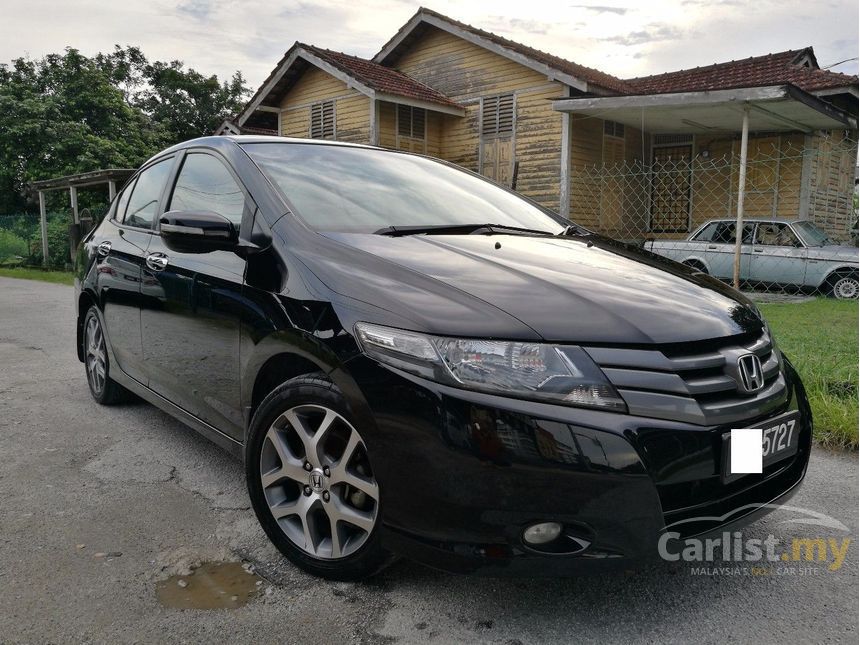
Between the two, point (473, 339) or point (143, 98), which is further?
point (143, 98)

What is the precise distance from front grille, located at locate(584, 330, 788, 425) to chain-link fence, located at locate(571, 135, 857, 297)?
1078cm

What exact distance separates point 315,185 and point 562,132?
13571 millimetres

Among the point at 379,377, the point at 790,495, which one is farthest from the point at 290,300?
the point at 790,495

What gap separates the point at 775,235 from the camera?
12.2m

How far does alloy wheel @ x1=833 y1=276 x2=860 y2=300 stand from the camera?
11.2 m

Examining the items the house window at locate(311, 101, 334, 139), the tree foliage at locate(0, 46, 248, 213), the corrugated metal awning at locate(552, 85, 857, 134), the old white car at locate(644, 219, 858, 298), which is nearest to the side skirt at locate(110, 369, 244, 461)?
the old white car at locate(644, 219, 858, 298)

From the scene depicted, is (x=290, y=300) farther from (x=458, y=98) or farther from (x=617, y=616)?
(x=458, y=98)

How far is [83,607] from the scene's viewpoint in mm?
2188

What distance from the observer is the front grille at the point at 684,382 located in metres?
1.90

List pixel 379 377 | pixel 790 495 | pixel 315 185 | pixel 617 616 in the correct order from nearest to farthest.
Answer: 1. pixel 379 377
2. pixel 617 616
3. pixel 790 495
4. pixel 315 185

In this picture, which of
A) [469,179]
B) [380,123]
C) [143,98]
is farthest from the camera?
[143,98]

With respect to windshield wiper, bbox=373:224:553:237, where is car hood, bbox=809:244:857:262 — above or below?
below

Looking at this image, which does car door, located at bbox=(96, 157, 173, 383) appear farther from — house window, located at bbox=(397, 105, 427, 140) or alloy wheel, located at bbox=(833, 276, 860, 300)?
house window, located at bbox=(397, 105, 427, 140)

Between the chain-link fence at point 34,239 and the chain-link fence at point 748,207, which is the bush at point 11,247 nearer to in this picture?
the chain-link fence at point 34,239
